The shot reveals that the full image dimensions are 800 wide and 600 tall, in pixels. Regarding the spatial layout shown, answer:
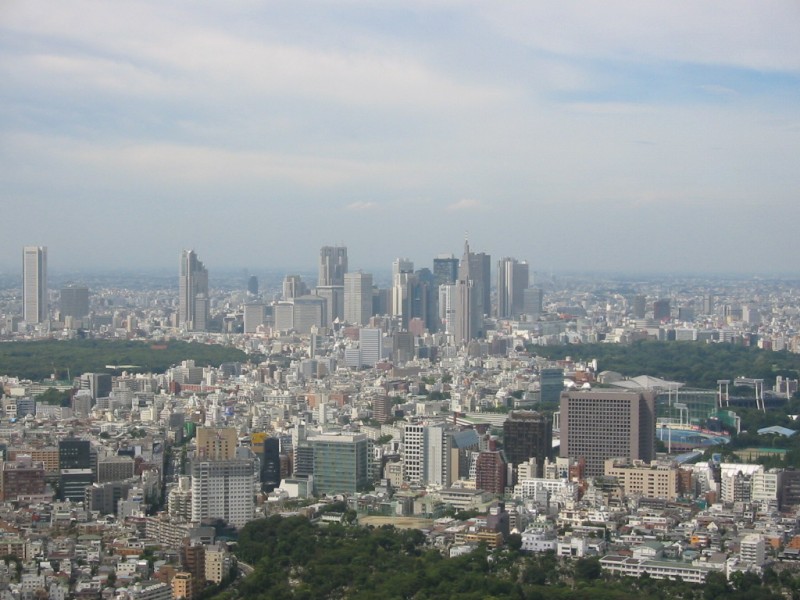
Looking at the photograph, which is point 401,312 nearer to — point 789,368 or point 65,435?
point 789,368

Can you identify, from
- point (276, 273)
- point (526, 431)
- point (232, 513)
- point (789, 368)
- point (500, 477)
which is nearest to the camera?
point (232, 513)

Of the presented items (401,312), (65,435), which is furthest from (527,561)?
(401,312)

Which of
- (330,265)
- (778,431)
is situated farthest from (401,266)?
(778,431)

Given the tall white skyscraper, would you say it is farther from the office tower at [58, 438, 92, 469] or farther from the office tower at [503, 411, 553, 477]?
the office tower at [58, 438, 92, 469]

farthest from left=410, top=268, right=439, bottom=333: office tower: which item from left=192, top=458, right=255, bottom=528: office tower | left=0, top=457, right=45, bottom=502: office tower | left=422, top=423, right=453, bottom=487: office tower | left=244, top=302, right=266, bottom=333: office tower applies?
left=192, top=458, right=255, bottom=528: office tower

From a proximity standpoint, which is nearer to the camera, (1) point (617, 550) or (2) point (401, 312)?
(1) point (617, 550)
